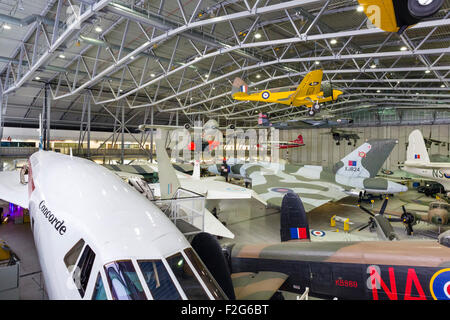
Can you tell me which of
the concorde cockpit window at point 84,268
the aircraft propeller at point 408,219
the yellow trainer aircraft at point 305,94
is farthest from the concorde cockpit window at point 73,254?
the yellow trainer aircraft at point 305,94

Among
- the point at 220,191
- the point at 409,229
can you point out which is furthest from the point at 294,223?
the point at 409,229

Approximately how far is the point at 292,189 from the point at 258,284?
10889 millimetres

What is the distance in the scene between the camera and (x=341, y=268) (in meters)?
4.87

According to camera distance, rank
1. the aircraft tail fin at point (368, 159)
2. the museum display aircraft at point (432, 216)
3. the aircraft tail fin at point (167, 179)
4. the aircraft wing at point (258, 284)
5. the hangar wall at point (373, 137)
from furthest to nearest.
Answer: the hangar wall at point (373, 137) → the aircraft tail fin at point (368, 159) → the museum display aircraft at point (432, 216) → the aircraft tail fin at point (167, 179) → the aircraft wing at point (258, 284)

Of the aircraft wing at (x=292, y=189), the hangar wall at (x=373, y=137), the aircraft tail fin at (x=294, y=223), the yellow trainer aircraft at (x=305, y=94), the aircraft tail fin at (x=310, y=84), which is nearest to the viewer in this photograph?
the aircraft tail fin at (x=294, y=223)

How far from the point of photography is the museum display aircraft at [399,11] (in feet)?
8.34

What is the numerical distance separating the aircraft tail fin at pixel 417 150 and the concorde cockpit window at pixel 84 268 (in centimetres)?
2251

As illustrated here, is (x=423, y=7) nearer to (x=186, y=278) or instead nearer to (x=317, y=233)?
(x=186, y=278)

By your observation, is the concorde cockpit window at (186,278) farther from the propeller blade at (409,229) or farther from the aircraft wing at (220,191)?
the propeller blade at (409,229)

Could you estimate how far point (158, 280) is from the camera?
2859 millimetres

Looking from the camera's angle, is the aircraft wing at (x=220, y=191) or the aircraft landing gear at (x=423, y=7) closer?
the aircraft landing gear at (x=423, y=7)

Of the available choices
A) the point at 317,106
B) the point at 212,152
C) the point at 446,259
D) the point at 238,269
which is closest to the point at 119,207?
the point at 238,269

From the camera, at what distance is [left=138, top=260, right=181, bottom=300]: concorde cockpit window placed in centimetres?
273
